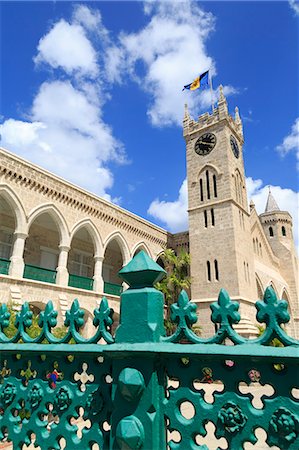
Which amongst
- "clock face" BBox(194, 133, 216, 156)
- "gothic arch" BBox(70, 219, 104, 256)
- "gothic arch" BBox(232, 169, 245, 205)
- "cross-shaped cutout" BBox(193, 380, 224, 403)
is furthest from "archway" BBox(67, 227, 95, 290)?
"gothic arch" BBox(232, 169, 245, 205)

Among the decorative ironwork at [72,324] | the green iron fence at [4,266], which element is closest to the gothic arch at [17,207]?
the green iron fence at [4,266]

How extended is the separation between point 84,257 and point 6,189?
7.04m

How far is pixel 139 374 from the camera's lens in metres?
1.47

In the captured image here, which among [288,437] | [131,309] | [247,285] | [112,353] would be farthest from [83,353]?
A: [247,285]

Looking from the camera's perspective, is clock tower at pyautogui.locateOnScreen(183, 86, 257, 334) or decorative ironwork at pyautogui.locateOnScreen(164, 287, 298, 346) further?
Result: clock tower at pyautogui.locateOnScreen(183, 86, 257, 334)

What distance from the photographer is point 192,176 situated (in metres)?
21.3

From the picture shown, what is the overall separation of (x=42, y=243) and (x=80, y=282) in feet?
10.4

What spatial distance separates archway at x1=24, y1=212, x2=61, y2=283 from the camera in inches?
606

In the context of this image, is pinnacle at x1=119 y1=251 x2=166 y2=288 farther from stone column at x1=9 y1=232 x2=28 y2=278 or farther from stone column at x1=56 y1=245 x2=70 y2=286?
stone column at x1=56 y1=245 x2=70 y2=286

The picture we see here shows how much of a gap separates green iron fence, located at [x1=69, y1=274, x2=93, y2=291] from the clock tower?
6.58 m

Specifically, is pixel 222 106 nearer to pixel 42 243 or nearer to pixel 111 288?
pixel 111 288

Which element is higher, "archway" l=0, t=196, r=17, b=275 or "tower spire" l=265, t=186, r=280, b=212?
"tower spire" l=265, t=186, r=280, b=212

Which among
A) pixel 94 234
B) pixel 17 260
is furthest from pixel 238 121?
pixel 17 260

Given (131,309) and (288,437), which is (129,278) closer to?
(131,309)
